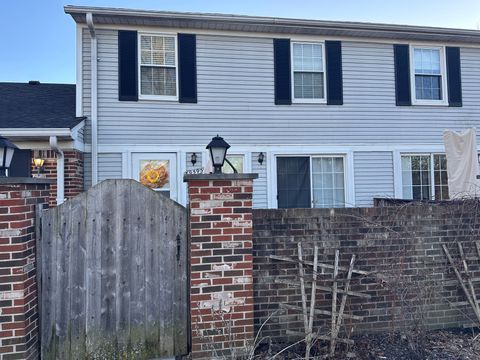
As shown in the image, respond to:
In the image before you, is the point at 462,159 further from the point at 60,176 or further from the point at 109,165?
the point at 60,176

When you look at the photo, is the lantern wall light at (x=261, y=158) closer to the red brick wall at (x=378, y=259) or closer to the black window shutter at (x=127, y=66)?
the black window shutter at (x=127, y=66)

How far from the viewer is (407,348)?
3.48 metres

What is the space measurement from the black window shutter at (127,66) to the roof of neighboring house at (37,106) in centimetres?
106

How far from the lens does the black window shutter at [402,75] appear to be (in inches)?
A: 335

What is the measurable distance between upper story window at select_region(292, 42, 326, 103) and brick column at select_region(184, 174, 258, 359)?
17.8ft

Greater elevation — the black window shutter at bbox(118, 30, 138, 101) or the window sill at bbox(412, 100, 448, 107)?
the black window shutter at bbox(118, 30, 138, 101)

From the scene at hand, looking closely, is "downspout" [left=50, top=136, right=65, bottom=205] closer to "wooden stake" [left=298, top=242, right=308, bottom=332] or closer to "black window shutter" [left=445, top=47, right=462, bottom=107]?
"wooden stake" [left=298, top=242, right=308, bottom=332]

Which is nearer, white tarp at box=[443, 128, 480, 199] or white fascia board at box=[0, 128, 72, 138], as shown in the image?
white fascia board at box=[0, 128, 72, 138]

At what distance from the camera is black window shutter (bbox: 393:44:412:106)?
852 centimetres

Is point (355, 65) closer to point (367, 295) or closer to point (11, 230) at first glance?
point (367, 295)

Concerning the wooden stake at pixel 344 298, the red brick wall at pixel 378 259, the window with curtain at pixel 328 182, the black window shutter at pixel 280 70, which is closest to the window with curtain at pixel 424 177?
the window with curtain at pixel 328 182

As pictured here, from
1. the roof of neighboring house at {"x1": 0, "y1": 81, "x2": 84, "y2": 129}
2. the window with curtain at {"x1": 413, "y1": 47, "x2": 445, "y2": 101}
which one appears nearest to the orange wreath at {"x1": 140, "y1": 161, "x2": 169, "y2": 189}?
the roof of neighboring house at {"x1": 0, "y1": 81, "x2": 84, "y2": 129}

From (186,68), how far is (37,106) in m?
3.37

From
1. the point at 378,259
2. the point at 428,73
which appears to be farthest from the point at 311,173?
the point at 378,259
